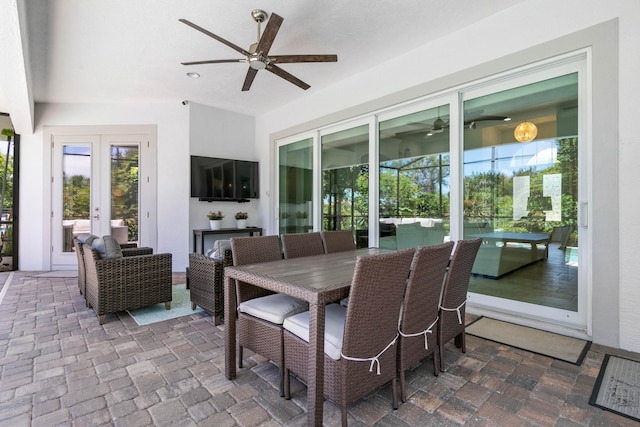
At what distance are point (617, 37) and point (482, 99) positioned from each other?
1093 millimetres

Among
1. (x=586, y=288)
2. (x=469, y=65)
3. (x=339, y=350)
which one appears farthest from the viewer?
(x=469, y=65)

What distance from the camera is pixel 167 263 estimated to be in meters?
3.49

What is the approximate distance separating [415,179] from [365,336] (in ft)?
9.49

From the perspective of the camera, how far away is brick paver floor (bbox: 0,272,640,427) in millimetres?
1683

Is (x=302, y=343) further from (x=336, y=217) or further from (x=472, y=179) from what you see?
(x=336, y=217)

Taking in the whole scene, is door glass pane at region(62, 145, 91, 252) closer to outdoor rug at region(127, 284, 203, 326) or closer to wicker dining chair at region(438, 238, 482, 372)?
outdoor rug at region(127, 284, 203, 326)

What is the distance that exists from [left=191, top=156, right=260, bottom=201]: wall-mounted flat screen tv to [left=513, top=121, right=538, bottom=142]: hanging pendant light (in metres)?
4.69

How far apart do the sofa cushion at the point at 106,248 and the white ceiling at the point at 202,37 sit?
88.1 inches

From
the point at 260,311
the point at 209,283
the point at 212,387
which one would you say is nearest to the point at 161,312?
the point at 209,283

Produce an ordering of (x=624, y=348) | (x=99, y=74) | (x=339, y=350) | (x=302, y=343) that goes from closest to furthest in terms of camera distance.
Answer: (x=339, y=350) < (x=302, y=343) < (x=624, y=348) < (x=99, y=74)

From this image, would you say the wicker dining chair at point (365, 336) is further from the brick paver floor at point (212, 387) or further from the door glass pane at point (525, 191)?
the door glass pane at point (525, 191)

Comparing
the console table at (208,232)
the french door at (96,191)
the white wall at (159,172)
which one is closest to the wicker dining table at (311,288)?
the console table at (208,232)

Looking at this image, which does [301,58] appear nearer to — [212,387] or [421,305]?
[421,305]

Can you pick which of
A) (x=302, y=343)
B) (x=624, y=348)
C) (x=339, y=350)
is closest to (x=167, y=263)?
(x=302, y=343)
